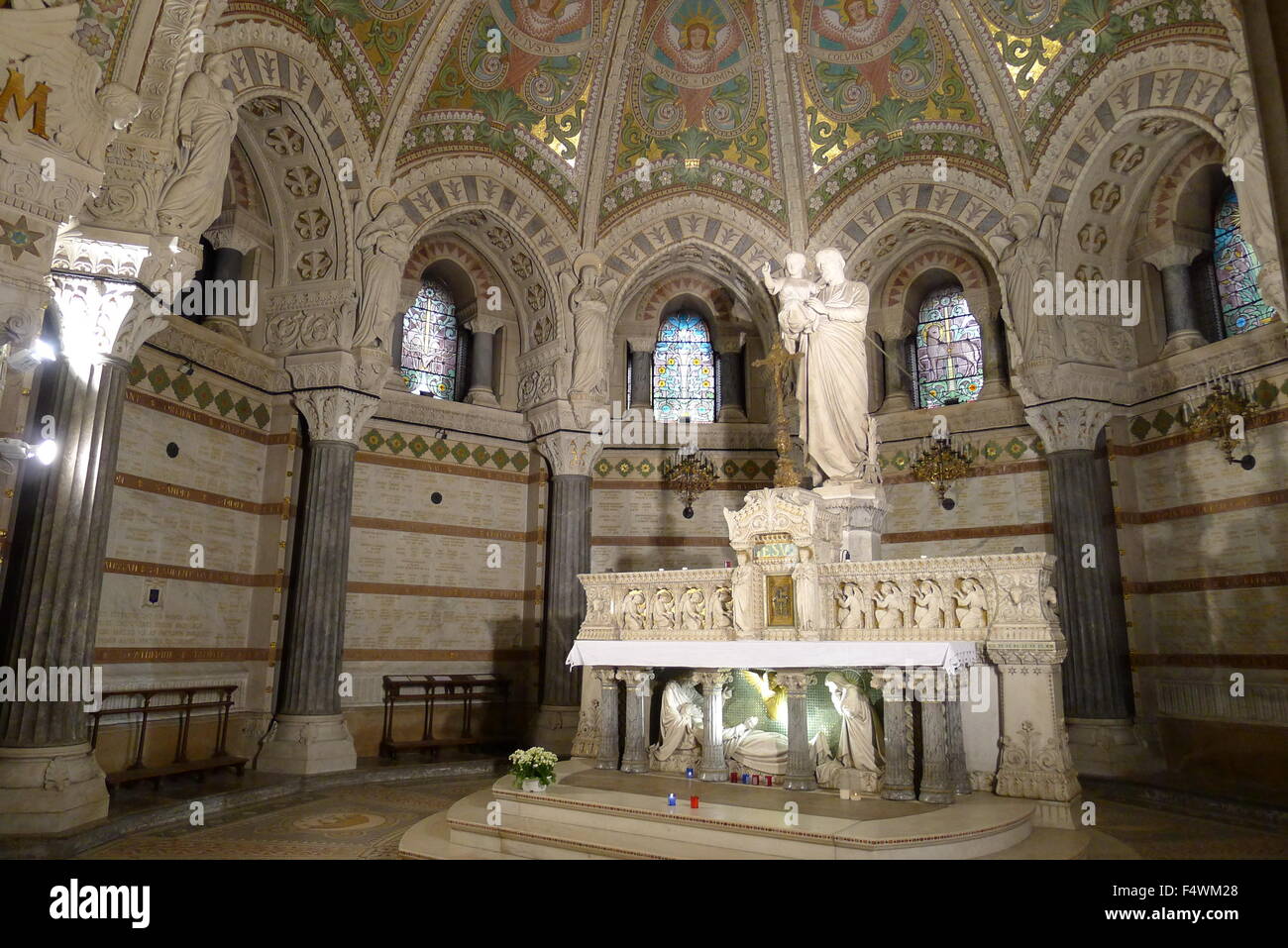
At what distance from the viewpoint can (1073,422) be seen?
43.4ft

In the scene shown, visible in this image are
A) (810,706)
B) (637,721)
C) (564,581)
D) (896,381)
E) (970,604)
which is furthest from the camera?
(896,381)

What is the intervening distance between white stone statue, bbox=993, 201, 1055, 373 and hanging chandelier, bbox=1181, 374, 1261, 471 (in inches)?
88.4

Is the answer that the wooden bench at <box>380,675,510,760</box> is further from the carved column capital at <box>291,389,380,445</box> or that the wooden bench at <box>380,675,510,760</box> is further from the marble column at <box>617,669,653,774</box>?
the marble column at <box>617,669,653,774</box>

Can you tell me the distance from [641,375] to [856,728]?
10.1 meters

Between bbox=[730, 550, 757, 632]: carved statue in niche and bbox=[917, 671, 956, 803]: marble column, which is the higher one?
bbox=[730, 550, 757, 632]: carved statue in niche

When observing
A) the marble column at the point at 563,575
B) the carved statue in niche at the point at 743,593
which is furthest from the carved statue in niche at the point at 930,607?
the marble column at the point at 563,575

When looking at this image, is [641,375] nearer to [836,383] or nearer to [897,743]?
[836,383]

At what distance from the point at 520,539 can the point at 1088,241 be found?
11073 mm

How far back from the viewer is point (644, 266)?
16.4 meters

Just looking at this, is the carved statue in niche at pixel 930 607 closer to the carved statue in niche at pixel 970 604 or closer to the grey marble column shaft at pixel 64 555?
the carved statue in niche at pixel 970 604

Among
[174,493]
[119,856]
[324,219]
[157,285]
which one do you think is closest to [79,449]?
[157,285]

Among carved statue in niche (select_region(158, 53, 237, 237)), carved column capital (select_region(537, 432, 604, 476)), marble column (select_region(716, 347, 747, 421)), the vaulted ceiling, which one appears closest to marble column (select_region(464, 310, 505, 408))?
carved column capital (select_region(537, 432, 604, 476))

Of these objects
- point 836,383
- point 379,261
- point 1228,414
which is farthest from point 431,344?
point 1228,414

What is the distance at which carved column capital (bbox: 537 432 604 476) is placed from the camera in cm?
1545
